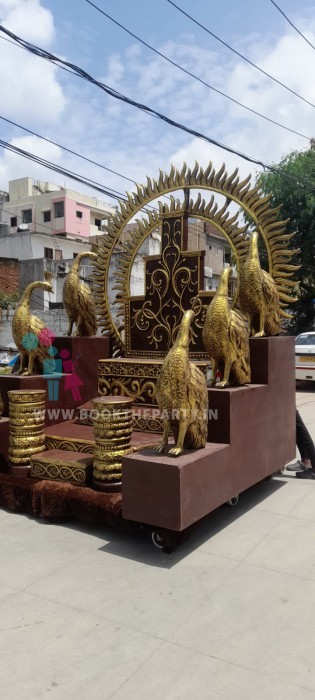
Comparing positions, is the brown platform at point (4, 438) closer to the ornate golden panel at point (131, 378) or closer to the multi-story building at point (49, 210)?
the ornate golden panel at point (131, 378)

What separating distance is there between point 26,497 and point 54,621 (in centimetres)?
148

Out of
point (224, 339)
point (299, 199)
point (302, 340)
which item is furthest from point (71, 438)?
point (299, 199)

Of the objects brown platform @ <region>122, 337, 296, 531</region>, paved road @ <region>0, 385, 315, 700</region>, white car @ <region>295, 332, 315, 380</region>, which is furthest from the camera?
white car @ <region>295, 332, 315, 380</region>

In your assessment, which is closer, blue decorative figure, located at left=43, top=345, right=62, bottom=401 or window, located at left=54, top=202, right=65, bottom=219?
blue decorative figure, located at left=43, top=345, right=62, bottom=401

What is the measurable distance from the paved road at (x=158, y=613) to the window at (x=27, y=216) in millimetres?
26974

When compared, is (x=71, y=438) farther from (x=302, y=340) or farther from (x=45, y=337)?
(x=302, y=340)

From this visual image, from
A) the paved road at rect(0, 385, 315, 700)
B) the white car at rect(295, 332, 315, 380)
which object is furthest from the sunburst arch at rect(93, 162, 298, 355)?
the white car at rect(295, 332, 315, 380)

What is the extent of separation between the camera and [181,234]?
4500 millimetres

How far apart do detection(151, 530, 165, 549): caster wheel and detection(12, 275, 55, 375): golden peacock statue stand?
206 cm

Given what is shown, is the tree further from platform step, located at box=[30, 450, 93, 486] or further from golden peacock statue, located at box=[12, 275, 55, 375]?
platform step, located at box=[30, 450, 93, 486]

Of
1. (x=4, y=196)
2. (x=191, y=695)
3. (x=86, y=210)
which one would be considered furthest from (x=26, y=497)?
A: (x=4, y=196)

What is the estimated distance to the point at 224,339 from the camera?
3361 mm

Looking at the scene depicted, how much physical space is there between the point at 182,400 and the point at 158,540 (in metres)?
0.83

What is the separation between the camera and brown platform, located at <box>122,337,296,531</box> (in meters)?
2.73
